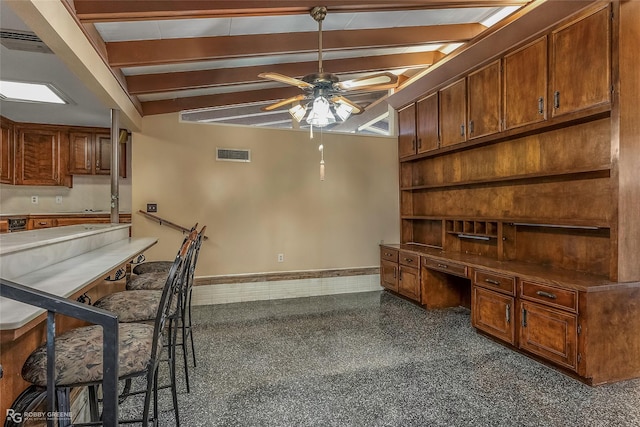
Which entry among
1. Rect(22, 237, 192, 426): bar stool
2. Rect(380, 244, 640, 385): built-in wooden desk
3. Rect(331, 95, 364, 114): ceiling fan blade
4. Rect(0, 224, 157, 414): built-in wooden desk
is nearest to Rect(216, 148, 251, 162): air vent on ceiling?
Rect(331, 95, 364, 114): ceiling fan blade

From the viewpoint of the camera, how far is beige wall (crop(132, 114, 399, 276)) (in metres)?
4.46

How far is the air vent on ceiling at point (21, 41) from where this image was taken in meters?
2.44

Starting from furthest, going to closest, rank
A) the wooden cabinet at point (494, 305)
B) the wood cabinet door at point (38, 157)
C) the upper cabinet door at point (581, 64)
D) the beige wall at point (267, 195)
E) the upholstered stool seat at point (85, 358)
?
the wood cabinet door at point (38, 157) < the beige wall at point (267, 195) < the wooden cabinet at point (494, 305) < the upper cabinet door at point (581, 64) < the upholstered stool seat at point (85, 358)

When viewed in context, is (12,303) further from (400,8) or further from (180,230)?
(180,230)

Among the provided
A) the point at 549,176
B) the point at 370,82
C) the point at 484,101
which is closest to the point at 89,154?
the point at 370,82

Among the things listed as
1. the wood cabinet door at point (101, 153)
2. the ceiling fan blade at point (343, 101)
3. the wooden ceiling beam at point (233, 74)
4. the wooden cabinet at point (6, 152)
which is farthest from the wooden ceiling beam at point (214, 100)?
the wooden cabinet at point (6, 152)

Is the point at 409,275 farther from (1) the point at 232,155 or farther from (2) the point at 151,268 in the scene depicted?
(2) the point at 151,268

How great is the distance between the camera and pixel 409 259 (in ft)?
14.4

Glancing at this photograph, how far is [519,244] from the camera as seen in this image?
3.60 m

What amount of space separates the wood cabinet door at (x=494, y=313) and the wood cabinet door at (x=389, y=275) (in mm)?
1384

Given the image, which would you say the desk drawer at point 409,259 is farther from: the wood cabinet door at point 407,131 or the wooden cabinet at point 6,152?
the wooden cabinet at point 6,152

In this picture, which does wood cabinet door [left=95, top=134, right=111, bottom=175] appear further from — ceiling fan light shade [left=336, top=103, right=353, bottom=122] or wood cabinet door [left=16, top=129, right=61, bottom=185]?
ceiling fan light shade [left=336, top=103, right=353, bottom=122]

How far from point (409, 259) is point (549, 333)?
1897 millimetres

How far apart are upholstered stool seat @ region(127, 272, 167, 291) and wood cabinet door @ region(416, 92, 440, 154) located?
11.2 ft
